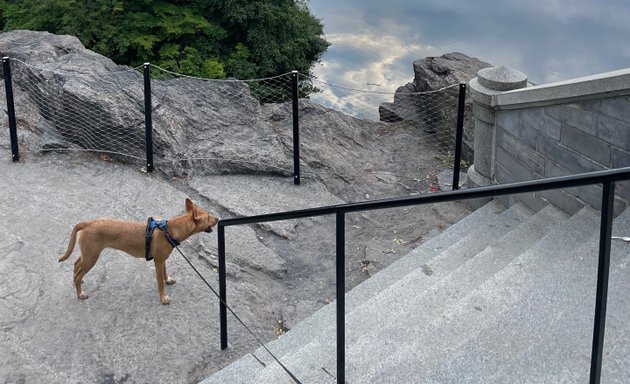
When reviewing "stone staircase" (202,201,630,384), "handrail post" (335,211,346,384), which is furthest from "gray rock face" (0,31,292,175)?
"handrail post" (335,211,346,384)

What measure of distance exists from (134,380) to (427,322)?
1.92 m

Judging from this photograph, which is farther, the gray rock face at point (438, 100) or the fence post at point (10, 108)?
the gray rock face at point (438, 100)

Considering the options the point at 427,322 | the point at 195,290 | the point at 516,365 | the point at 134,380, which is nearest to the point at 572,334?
the point at 516,365

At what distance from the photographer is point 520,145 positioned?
6.84 meters

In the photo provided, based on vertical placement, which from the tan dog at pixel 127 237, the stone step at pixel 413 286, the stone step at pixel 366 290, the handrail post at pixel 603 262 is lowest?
the stone step at pixel 366 290

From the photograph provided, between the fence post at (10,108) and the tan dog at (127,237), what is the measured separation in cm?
293

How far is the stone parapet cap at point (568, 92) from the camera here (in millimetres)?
5496

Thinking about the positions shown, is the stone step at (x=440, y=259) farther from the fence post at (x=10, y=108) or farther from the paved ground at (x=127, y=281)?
the fence post at (x=10, y=108)

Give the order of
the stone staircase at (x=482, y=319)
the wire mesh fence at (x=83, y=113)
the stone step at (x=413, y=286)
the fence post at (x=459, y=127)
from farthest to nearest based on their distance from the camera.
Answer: the wire mesh fence at (x=83, y=113) < the fence post at (x=459, y=127) < the stone step at (x=413, y=286) < the stone staircase at (x=482, y=319)

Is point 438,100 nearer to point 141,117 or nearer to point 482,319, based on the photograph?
point 141,117

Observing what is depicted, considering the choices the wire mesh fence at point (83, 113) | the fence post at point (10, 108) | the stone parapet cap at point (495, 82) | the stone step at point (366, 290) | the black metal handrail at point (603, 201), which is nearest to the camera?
the black metal handrail at point (603, 201)

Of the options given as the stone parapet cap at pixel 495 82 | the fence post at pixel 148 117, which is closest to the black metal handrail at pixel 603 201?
the stone parapet cap at pixel 495 82

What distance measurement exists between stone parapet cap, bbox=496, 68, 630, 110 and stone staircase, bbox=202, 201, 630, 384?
2.77 feet

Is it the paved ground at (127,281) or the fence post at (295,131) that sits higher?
the fence post at (295,131)
